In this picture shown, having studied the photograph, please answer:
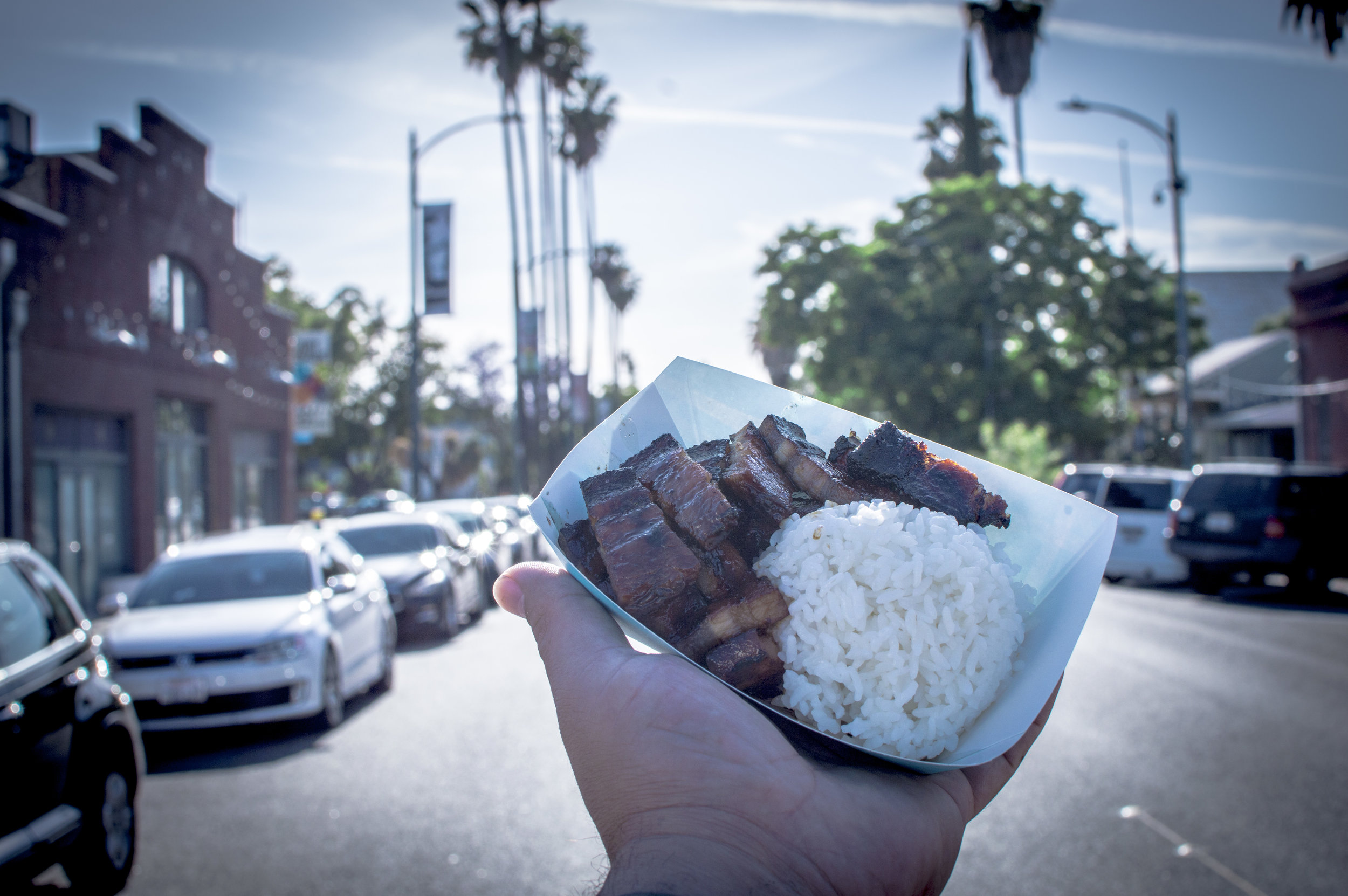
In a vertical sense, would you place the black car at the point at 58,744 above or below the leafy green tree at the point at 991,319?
below

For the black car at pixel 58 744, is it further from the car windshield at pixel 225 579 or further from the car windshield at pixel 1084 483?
the car windshield at pixel 1084 483

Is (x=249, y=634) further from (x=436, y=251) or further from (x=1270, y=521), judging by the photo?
(x=1270, y=521)

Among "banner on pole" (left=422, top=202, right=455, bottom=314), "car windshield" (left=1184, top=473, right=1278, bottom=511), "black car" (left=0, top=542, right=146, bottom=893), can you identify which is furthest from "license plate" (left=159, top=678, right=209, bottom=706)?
"car windshield" (left=1184, top=473, right=1278, bottom=511)

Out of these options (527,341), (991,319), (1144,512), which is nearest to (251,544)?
(1144,512)

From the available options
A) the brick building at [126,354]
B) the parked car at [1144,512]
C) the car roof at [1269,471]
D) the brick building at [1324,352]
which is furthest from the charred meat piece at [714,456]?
the brick building at [1324,352]

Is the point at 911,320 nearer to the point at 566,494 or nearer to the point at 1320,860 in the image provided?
the point at 1320,860

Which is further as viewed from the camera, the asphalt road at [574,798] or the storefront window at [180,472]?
the storefront window at [180,472]

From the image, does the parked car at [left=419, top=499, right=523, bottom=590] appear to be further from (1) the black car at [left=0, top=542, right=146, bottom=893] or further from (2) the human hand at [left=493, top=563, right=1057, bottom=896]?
(2) the human hand at [left=493, top=563, right=1057, bottom=896]

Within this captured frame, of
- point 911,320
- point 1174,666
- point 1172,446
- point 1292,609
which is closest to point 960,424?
point 911,320
